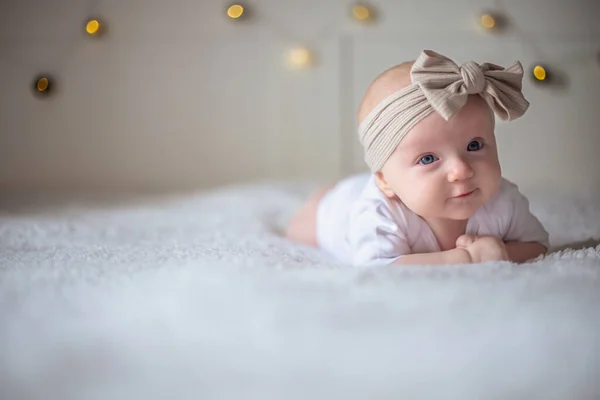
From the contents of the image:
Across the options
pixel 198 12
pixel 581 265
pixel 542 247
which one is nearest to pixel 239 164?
pixel 198 12

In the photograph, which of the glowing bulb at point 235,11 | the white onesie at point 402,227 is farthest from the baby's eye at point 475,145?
the glowing bulb at point 235,11

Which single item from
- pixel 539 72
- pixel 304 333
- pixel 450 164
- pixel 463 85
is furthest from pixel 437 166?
pixel 539 72

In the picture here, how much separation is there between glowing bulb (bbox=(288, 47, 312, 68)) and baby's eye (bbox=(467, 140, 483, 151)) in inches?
39.5

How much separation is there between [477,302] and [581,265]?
0.22m

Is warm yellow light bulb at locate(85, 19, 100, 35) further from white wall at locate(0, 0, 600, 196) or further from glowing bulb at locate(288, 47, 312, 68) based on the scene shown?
glowing bulb at locate(288, 47, 312, 68)

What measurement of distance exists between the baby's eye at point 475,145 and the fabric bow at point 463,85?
0.06 metres

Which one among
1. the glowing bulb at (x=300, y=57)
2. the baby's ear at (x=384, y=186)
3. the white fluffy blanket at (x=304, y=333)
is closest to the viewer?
the white fluffy blanket at (x=304, y=333)

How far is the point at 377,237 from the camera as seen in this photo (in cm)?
109

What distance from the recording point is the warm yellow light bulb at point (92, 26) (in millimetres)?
1902

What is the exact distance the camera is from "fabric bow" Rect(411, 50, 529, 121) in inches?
39.2

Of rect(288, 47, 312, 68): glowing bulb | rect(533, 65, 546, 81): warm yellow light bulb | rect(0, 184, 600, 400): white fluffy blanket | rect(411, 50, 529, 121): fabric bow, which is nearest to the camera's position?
rect(0, 184, 600, 400): white fluffy blanket

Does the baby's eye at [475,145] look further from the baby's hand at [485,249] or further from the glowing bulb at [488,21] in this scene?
the glowing bulb at [488,21]

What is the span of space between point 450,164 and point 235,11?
1098 mm

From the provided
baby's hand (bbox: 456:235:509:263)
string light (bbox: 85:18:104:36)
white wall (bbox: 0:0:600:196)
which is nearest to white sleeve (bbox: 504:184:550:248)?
baby's hand (bbox: 456:235:509:263)
